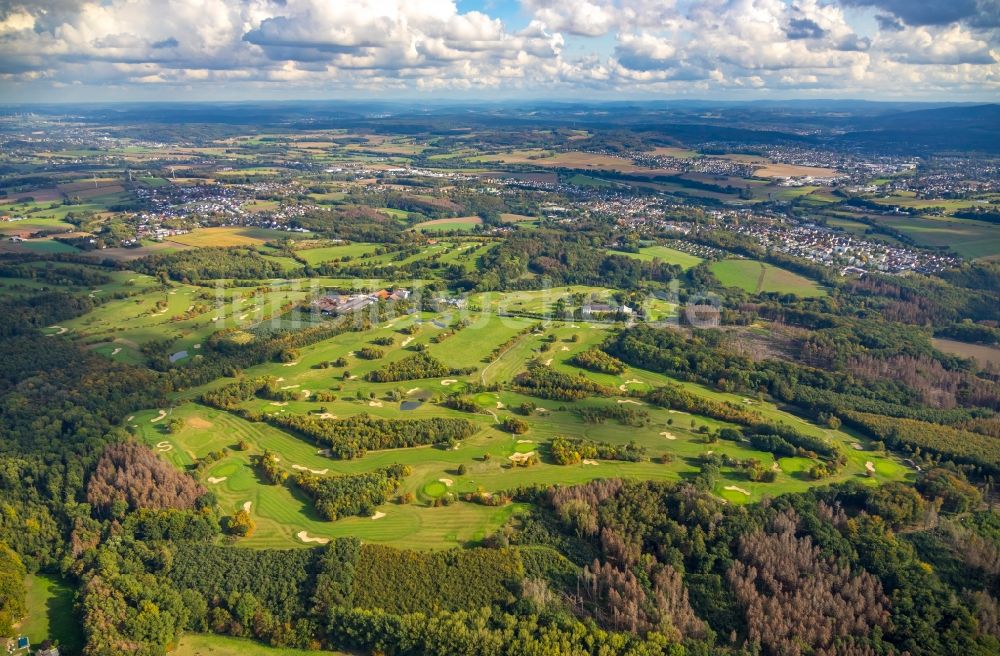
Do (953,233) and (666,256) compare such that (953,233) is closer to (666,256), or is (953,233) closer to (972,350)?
(666,256)

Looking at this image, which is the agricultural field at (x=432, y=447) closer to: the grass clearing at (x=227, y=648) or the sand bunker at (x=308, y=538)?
the sand bunker at (x=308, y=538)

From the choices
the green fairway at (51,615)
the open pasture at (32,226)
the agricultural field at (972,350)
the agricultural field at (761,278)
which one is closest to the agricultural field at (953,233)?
the agricultural field at (761,278)

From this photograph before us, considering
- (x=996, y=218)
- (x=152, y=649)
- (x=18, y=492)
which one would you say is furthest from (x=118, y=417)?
(x=996, y=218)

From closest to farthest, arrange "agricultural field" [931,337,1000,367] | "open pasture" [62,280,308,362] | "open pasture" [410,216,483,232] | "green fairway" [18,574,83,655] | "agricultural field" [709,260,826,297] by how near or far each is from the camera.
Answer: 1. "green fairway" [18,574,83,655]
2. "agricultural field" [931,337,1000,367]
3. "open pasture" [62,280,308,362]
4. "agricultural field" [709,260,826,297]
5. "open pasture" [410,216,483,232]

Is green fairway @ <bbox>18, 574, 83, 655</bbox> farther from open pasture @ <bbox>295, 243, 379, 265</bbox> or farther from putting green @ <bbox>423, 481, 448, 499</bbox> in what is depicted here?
open pasture @ <bbox>295, 243, 379, 265</bbox>

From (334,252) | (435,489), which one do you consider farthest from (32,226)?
(435,489)

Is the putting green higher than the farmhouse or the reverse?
the reverse

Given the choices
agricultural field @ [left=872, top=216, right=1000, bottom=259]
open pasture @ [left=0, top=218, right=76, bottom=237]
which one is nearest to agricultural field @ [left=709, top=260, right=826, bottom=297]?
agricultural field @ [left=872, top=216, right=1000, bottom=259]
